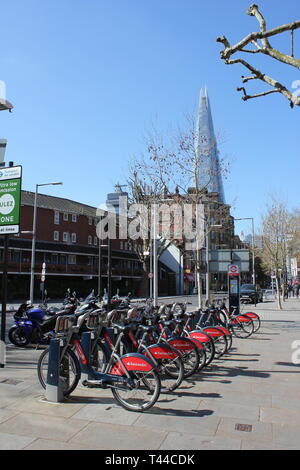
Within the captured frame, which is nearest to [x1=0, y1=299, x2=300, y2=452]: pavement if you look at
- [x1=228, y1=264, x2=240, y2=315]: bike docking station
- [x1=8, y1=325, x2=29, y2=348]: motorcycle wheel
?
[x1=8, y1=325, x2=29, y2=348]: motorcycle wheel

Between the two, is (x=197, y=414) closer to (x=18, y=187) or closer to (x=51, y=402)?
(x=51, y=402)

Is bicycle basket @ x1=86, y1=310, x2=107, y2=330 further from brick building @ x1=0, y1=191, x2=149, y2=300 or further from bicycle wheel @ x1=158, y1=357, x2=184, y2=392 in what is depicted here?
brick building @ x1=0, y1=191, x2=149, y2=300

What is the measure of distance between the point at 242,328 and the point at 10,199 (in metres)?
8.18

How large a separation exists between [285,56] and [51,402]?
6645mm

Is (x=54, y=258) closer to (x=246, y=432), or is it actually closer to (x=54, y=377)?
(x=54, y=377)

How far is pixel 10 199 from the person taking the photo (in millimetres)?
7641

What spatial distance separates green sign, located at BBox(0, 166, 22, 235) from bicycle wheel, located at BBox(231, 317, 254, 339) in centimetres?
761

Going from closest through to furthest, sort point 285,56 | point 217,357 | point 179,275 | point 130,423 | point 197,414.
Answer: point 130,423 → point 197,414 → point 285,56 → point 217,357 → point 179,275

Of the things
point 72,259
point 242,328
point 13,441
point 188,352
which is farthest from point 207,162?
point 72,259

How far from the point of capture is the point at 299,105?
7.08m

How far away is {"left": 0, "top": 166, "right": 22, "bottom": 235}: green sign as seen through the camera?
758cm

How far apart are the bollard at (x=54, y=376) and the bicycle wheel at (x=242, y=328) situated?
787cm
